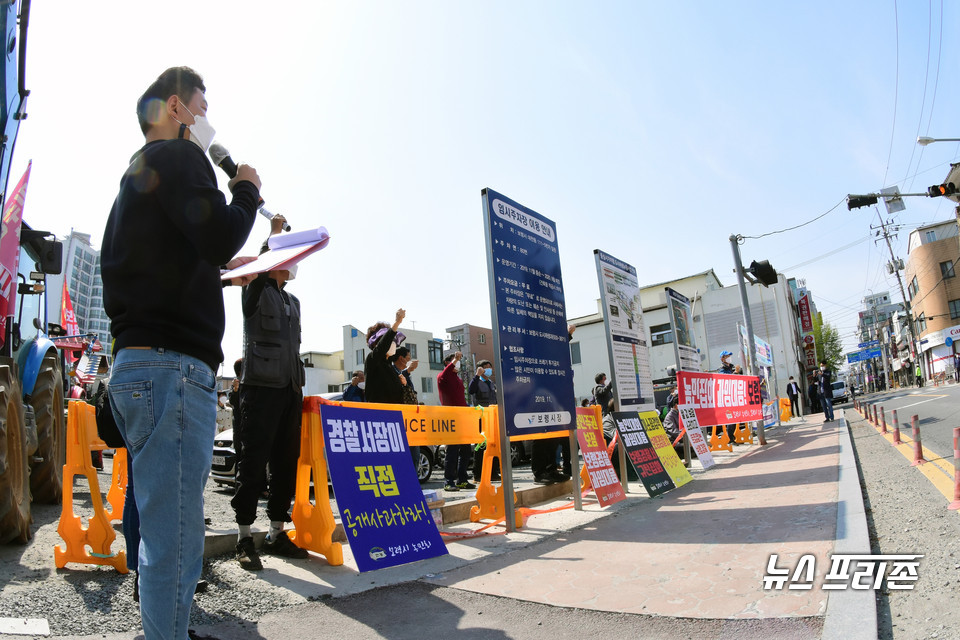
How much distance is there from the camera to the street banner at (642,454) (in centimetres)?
636

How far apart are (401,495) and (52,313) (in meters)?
5.35

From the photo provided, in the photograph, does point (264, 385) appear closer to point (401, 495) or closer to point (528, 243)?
point (401, 495)

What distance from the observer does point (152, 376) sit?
5.25 feet

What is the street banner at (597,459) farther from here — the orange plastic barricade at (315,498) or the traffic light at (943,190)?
the traffic light at (943,190)

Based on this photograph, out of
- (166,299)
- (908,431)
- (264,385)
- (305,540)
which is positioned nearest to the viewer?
(166,299)

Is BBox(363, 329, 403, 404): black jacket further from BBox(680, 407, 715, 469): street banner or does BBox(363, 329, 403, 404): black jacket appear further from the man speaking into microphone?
BBox(680, 407, 715, 469): street banner

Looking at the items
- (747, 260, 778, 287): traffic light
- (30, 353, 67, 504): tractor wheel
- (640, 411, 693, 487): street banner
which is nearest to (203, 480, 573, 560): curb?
(640, 411, 693, 487): street banner

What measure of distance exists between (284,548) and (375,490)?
655 mm

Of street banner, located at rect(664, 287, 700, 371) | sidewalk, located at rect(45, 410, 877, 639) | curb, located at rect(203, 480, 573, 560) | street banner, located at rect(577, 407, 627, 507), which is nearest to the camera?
sidewalk, located at rect(45, 410, 877, 639)

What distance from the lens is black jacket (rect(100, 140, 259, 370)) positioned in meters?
1.65

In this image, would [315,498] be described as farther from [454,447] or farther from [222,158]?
[454,447]

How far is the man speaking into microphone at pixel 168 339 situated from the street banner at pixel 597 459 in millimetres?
4606

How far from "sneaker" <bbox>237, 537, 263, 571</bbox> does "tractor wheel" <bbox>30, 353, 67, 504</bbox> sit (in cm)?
238

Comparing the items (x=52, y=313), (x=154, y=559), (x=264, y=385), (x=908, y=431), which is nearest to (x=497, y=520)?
(x=264, y=385)
